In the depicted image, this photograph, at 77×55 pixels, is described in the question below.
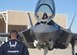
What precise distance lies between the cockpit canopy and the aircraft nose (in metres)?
0.72

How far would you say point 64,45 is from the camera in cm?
1689

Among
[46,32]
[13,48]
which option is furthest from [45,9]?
[13,48]

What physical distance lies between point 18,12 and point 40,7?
152 feet

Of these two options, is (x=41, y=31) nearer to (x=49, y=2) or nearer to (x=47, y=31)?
(x=47, y=31)

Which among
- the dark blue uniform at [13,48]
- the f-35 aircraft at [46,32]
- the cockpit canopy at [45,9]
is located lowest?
the f-35 aircraft at [46,32]

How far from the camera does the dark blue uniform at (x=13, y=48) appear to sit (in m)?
7.84

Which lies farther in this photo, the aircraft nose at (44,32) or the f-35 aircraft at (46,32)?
the f-35 aircraft at (46,32)

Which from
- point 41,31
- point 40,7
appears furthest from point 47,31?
point 40,7

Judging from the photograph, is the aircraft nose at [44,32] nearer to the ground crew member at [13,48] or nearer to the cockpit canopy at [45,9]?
the cockpit canopy at [45,9]

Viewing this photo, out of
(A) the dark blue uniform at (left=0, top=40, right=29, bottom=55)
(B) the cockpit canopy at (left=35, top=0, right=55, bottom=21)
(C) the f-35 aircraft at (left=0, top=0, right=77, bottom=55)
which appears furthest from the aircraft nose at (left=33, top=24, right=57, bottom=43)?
(A) the dark blue uniform at (left=0, top=40, right=29, bottom=55)

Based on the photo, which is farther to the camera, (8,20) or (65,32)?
(8,20)

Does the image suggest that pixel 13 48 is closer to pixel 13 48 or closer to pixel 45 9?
pixel 13 48

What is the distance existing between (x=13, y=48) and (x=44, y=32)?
657 cm

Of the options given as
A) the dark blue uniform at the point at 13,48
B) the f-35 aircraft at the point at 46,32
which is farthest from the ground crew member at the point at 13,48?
the f-35 aircraft at the point at 46,32
